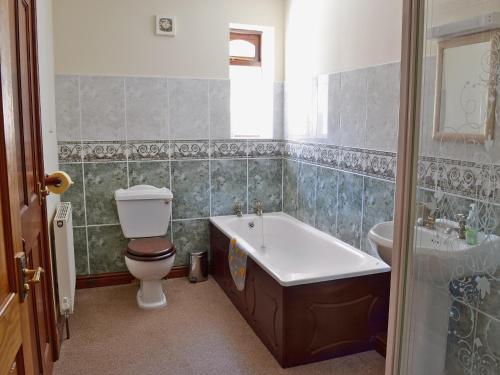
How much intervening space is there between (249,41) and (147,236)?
1.88 meters

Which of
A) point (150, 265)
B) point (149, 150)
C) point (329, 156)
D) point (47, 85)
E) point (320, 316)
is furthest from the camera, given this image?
point (149, 150)

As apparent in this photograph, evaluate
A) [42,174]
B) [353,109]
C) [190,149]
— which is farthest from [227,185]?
[42,174]

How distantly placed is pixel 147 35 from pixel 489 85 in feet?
9.94

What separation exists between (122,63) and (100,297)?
1783 millimetres

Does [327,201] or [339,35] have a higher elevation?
[339,35]

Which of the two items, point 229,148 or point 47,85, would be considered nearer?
point 47,85

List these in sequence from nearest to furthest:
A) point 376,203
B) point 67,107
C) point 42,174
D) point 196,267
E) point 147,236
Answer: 1. point 42,174
2. point 376,203
3. point 67,107
4. point 147,236
5. point 196,267

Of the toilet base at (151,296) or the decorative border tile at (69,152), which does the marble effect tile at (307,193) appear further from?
the decorative border tile at (69,152)

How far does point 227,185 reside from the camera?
4020 millimetres

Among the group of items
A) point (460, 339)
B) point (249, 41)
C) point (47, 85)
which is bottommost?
point (460, 339)

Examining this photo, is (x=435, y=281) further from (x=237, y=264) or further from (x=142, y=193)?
(x=142, y=193)

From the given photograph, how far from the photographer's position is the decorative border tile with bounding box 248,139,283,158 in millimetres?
4055

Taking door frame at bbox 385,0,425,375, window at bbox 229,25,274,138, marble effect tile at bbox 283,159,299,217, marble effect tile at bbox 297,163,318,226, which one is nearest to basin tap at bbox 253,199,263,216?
marble effect tile at bbox 283,159,299,217

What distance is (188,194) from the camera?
3.92 metres
